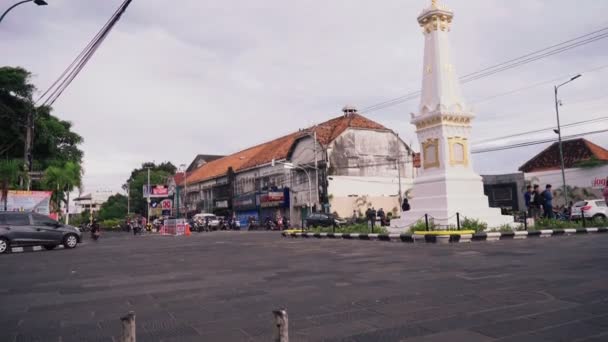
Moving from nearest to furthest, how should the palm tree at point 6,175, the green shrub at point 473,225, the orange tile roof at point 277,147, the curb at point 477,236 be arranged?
the curb at point 477,236 → the green shrub at point 473,225 → the palm tree at point 6,175 → the orange tile roof at point 277,147

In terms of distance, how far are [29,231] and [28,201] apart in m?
10.5

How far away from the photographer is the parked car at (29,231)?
706 inches

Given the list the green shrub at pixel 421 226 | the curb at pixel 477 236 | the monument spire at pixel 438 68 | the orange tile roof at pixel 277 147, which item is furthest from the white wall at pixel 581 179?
the green shrub at pixel 421 226

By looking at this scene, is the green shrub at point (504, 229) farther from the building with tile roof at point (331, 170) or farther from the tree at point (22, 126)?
the tree at point (22, 126)

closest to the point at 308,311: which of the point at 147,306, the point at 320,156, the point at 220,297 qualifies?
the point at 220,297

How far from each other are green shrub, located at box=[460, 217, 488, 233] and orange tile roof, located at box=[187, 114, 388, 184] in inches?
1013

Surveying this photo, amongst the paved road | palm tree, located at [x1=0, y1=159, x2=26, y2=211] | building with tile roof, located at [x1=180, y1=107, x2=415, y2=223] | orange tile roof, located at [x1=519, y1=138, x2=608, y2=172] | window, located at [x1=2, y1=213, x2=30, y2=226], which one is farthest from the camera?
building with tile roof, located at [x1=180, y1=107, x2=415, y2=223]

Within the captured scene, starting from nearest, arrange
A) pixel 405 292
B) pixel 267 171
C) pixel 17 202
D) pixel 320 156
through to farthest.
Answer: pixel 405 292
pixel 17 202
pixel 320 156
pixel 267 171

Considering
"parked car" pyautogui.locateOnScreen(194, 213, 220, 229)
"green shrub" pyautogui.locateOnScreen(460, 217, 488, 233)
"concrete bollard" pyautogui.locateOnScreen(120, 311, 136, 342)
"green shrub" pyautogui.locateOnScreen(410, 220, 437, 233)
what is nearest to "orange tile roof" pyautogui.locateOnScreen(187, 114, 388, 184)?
"parked car" pyautogui.locateOnScreen(194, 213, 220, 229)

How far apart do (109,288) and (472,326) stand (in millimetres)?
5934

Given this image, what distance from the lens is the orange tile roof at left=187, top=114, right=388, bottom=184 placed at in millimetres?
43969

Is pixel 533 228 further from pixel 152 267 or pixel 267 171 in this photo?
pixel 267 171

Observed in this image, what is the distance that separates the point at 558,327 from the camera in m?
4.58

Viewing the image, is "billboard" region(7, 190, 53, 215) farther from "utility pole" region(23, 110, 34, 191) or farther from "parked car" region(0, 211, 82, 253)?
"parked car" region(0, 211, 82, 253)
